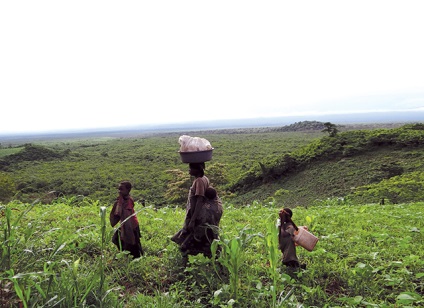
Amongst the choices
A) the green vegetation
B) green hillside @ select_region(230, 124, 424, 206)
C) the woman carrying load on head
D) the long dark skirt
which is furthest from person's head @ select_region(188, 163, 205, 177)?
green hillside @ select_region(230, 124, 424, 206)

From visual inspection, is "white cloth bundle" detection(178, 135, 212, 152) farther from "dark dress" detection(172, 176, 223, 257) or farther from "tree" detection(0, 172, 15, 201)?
"tree" detection(0, 172, 15, 201)

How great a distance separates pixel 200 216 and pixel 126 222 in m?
1.08

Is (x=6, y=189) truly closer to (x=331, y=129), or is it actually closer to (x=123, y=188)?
(x=123, y=188)

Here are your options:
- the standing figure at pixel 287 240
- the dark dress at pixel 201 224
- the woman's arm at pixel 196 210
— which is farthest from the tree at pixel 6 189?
the standing figure at pixel 287 240

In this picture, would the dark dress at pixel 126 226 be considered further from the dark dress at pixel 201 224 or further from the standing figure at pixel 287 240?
the standing figure at pixel 287 240

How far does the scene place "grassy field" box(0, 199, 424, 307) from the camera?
3.59 m

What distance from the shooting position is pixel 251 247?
573cm

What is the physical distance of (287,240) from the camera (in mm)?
4492

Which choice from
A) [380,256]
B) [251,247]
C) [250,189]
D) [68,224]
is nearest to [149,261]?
[251,247]

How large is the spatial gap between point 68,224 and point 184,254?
2.88 metres

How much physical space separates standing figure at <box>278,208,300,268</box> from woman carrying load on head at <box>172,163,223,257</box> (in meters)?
0.87

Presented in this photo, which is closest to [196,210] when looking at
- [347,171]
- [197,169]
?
[197,169]

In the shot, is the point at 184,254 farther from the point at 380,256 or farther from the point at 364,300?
the point at 380,256

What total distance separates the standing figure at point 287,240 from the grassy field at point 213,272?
14 cm
